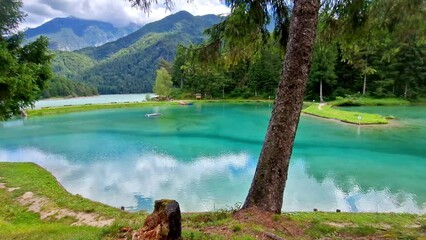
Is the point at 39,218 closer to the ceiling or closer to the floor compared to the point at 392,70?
closer to the floor

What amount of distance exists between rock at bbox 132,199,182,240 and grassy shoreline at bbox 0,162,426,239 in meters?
0.30

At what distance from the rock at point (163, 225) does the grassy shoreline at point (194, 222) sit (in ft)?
0.97

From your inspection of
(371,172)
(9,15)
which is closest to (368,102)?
(371,172)

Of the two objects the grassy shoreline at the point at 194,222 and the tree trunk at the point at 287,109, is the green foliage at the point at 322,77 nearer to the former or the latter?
the grassy shoreline at the point at 194,222

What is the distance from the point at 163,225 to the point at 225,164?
14.7 meters

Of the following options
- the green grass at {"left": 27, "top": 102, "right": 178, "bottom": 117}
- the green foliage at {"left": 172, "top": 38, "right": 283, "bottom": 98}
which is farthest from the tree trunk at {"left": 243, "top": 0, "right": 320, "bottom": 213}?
the green foliage at {"left": 172, "top": 38, "right": 283, "bottom": 98}

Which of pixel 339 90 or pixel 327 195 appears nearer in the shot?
pixel 327 195

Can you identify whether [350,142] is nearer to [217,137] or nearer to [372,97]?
[217,137]

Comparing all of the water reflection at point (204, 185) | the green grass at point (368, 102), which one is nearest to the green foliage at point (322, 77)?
the green grass at point (368, 102)

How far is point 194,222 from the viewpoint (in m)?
5.65

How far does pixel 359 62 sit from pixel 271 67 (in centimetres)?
6547

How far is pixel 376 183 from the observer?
14359 millimetres

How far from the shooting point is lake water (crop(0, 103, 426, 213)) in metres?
12.9

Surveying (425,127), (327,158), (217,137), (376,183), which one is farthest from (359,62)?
(425,127)
